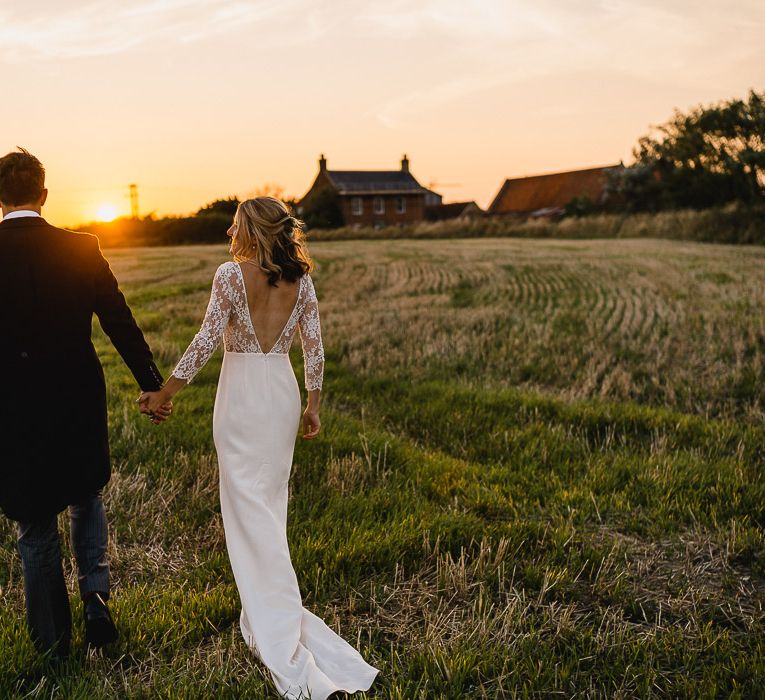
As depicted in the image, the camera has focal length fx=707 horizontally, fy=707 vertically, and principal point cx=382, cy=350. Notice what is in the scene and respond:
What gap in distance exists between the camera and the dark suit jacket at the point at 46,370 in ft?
10.3

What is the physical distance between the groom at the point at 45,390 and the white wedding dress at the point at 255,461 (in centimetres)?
54

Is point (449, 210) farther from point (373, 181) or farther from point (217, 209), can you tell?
point (217, 209)

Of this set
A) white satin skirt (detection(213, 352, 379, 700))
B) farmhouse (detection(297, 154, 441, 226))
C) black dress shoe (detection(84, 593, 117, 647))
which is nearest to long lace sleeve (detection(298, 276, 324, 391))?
white satin skirt (detection(213, 352, 379, 700))

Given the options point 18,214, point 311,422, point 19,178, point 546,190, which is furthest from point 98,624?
point 546,190

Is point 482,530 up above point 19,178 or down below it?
below

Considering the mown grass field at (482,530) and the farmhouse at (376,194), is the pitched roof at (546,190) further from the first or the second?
Result: the mown grass field at (482,530)

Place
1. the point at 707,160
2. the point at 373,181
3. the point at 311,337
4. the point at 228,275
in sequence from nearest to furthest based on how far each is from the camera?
the point at 228,275, the point at 311,337, the point at 707,160, the point at 373,181

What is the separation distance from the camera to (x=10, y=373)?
3119 millimetres

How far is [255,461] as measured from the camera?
137 inches

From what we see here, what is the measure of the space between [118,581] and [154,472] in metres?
1.47

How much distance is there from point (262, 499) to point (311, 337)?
0.90 m

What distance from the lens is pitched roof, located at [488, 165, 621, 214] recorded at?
71688 mm

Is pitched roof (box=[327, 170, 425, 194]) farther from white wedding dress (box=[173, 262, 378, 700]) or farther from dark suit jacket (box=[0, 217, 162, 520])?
dark suit jacket (box=[0, 217, 162, 520])

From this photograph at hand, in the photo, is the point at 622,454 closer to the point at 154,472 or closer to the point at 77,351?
the point at 154,472
